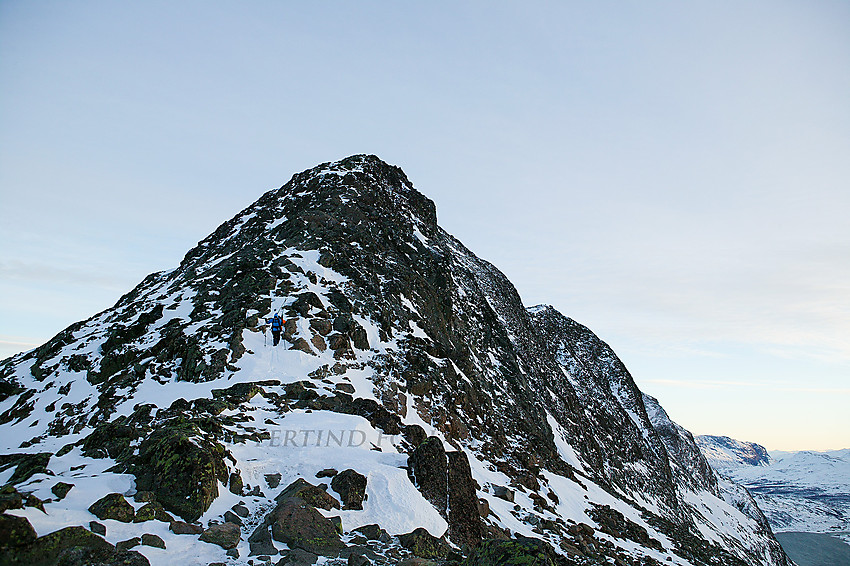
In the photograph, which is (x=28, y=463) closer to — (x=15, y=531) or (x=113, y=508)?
(x=113, y=508)

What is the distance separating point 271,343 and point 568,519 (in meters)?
18.2

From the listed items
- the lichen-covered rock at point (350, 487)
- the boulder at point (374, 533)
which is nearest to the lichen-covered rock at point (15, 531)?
the boulder at point (374, 533)

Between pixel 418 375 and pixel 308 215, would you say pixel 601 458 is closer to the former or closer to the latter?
pixel 418 375

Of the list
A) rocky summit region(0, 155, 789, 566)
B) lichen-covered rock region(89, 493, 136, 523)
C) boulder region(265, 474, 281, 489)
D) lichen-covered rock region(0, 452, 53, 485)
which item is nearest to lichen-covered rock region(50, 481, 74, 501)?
rocky summit region(0, 155, 789, 566)

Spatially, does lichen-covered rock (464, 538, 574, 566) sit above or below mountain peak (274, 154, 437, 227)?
below

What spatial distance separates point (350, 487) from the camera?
1310 cm

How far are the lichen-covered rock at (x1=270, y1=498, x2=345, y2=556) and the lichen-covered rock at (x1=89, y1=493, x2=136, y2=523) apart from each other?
3091mm

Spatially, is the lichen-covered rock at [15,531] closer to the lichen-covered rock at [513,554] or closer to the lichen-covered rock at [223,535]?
the lichen-covered rock at [223,535]

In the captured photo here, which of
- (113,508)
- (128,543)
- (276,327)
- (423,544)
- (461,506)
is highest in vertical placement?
(276,327)

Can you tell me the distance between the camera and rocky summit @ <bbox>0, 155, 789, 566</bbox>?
34.8ft

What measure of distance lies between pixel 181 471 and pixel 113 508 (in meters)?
1.76

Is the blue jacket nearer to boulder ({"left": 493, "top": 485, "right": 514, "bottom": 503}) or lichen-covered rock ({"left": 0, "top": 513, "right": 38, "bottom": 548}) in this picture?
boulder ({"left": 493, "top": 485, "right": 514, "bottom": 503})

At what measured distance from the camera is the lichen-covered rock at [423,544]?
1174 cm

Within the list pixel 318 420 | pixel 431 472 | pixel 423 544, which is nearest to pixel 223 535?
pixel 423 544
